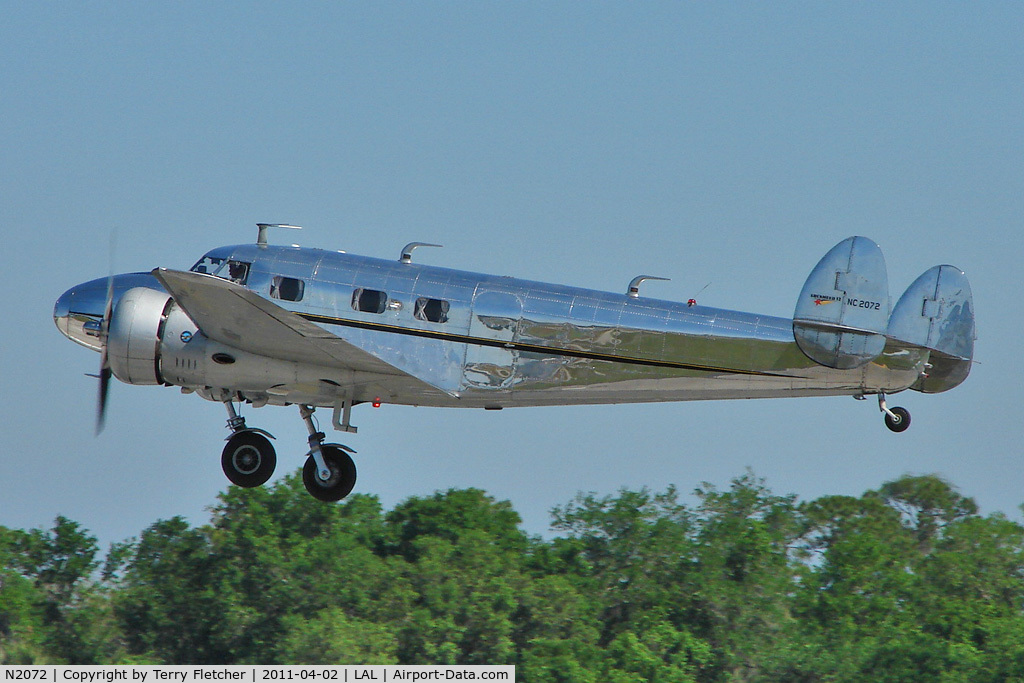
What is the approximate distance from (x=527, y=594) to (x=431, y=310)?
21857 mm

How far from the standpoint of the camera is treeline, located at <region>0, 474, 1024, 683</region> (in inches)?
1410

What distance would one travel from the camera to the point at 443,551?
40.1 m

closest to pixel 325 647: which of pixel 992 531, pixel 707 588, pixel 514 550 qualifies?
pixel 514 550

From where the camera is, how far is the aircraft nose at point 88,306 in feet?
59.3

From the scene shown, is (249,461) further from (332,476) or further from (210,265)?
(210,265)

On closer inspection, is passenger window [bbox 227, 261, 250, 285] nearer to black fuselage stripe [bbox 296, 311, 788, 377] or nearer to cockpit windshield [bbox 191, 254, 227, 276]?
cockpit windshield [bbox 191, 254, 227, 276]

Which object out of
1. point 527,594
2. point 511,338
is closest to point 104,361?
point 511,338

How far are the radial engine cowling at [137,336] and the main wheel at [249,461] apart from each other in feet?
5.19

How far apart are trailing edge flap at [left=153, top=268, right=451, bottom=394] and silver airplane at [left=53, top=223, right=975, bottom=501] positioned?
0.08ft

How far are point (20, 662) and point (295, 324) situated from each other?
80.9ft


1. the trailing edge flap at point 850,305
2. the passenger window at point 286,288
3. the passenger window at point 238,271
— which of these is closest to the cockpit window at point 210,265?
the passenger window at point 238,271

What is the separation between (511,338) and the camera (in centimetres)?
1739

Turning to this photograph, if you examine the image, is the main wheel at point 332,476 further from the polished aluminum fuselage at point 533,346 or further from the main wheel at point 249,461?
the polished aluminum fuselage at point 533,346

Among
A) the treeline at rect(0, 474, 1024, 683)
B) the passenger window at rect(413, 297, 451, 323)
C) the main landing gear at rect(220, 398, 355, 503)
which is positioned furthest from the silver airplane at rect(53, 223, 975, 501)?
the treeline at rect(0, 474, 1024, 683)
